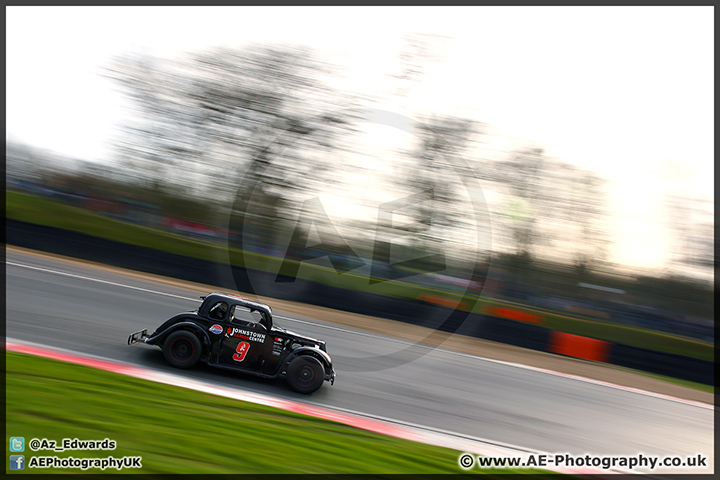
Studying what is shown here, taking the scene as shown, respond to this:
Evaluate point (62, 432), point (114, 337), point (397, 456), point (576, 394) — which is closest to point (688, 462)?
point (576, 394)

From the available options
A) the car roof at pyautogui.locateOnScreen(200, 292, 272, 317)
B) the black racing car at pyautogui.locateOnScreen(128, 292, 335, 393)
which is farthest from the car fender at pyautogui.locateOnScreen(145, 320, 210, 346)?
the car roof at pyautogui.locateOnScreen(200, 292, 272, 317)

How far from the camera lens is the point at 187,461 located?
382 centimetres

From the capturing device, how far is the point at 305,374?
590cm

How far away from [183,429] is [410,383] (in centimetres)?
380

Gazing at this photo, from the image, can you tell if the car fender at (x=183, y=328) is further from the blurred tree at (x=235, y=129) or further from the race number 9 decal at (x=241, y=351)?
the blurred tree at (x=235, y=129)

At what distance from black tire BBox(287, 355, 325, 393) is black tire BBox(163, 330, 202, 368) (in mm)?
1104

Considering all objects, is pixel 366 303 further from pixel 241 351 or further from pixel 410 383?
pixel 241 351

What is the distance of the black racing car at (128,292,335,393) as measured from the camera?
5801mm

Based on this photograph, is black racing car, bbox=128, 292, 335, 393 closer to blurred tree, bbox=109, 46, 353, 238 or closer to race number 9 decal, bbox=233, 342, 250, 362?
race number 9 decal, bbox=233, 342, 250, 362

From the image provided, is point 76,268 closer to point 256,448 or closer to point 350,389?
point 350,389

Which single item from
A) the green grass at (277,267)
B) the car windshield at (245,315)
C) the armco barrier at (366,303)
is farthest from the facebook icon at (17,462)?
the green grass at (277,267)

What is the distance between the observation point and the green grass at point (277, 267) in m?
13.7

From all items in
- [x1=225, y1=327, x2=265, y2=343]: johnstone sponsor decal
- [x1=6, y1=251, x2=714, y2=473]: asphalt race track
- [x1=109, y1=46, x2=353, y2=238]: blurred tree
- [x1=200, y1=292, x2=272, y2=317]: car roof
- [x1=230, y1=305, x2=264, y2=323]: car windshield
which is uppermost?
[x1=109, y1=46, x2=353, y2=238]: blurred tree

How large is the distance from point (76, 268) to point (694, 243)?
17.5 meters
